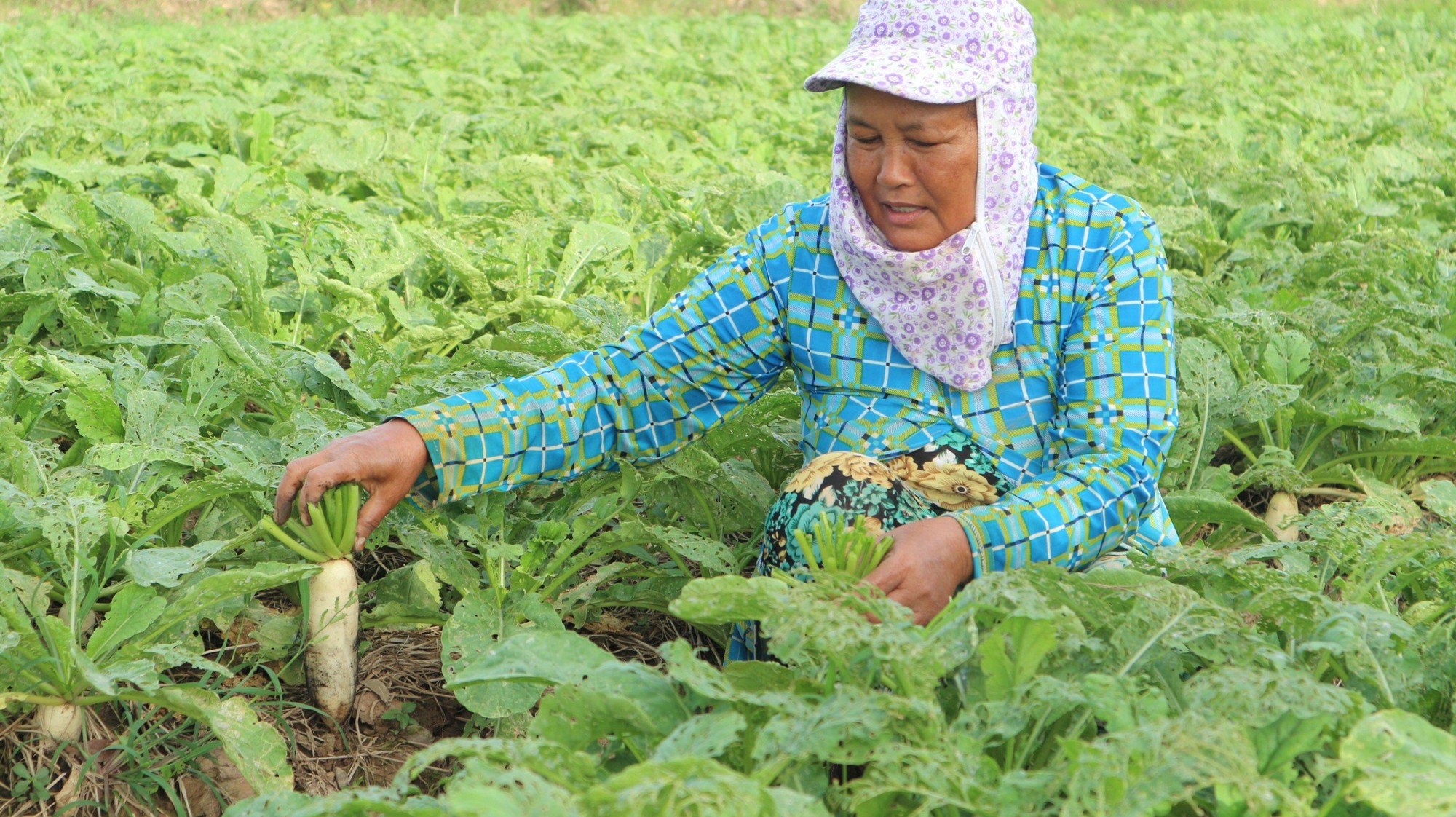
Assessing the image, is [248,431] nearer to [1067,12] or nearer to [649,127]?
[649,127]

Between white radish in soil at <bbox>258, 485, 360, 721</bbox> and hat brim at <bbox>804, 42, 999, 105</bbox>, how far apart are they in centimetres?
94

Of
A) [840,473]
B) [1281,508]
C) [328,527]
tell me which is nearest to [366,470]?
[328,527]

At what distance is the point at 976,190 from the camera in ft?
6.37

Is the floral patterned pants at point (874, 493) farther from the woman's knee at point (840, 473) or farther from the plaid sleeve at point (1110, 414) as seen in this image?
the plaid sleeve at point (1110, 414)

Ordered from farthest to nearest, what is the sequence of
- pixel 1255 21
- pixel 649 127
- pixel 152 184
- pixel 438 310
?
pixel 1255 21, pixel 649 127, pixel 152 184, pixel 438 310

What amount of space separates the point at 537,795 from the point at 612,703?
276mm

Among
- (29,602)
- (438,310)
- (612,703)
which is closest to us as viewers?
(612,703)

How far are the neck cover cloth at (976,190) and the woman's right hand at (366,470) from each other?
734mm

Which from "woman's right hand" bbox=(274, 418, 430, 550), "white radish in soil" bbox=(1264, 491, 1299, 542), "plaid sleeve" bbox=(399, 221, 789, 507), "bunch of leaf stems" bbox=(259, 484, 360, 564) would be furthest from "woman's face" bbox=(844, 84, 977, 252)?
"white radish in soil" bbox=(1264, 491, 1299, 542)

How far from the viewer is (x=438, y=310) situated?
3182 millimetres

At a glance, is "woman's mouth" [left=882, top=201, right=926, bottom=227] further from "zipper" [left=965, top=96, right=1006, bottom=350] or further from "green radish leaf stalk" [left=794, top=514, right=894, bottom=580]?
"green radish leaf stalk" [left=794, top=514, right=894, bottom=580]

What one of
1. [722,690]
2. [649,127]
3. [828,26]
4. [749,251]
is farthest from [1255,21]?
[722,690]

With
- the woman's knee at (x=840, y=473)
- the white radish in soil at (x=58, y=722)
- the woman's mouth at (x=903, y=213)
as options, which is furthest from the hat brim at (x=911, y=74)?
the white radish in soil at (x=58, y=722)

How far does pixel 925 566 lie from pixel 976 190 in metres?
0.58
